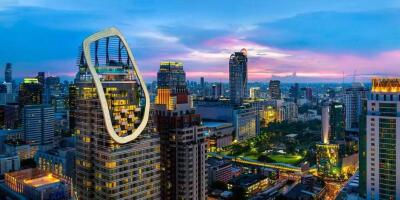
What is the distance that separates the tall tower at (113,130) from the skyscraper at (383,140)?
12.4m

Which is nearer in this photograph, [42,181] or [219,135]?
[42,181]

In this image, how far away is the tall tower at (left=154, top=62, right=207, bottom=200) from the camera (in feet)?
73.6

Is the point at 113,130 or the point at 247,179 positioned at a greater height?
the point at 113,130

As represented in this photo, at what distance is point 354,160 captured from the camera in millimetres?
38719

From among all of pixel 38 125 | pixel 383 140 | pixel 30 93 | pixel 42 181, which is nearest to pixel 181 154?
pixel 42 181

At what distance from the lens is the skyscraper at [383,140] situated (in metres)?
22.2

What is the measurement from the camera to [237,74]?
69.9 meters

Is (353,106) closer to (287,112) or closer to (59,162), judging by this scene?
(287,112)

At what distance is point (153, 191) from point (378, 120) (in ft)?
43.7

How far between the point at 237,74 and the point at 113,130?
53889 mm

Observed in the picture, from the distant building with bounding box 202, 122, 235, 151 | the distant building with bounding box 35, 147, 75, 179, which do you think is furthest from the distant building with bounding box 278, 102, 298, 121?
the distant building with bounding box 35, 147, 75, 179

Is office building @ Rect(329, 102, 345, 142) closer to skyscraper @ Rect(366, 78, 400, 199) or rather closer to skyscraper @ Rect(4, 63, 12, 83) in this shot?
skyscraper @ Rect(366, 78, 400, 199)

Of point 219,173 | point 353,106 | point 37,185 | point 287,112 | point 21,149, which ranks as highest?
point 353,106

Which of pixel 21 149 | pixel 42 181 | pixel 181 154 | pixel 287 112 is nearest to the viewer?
pixel 181 154
